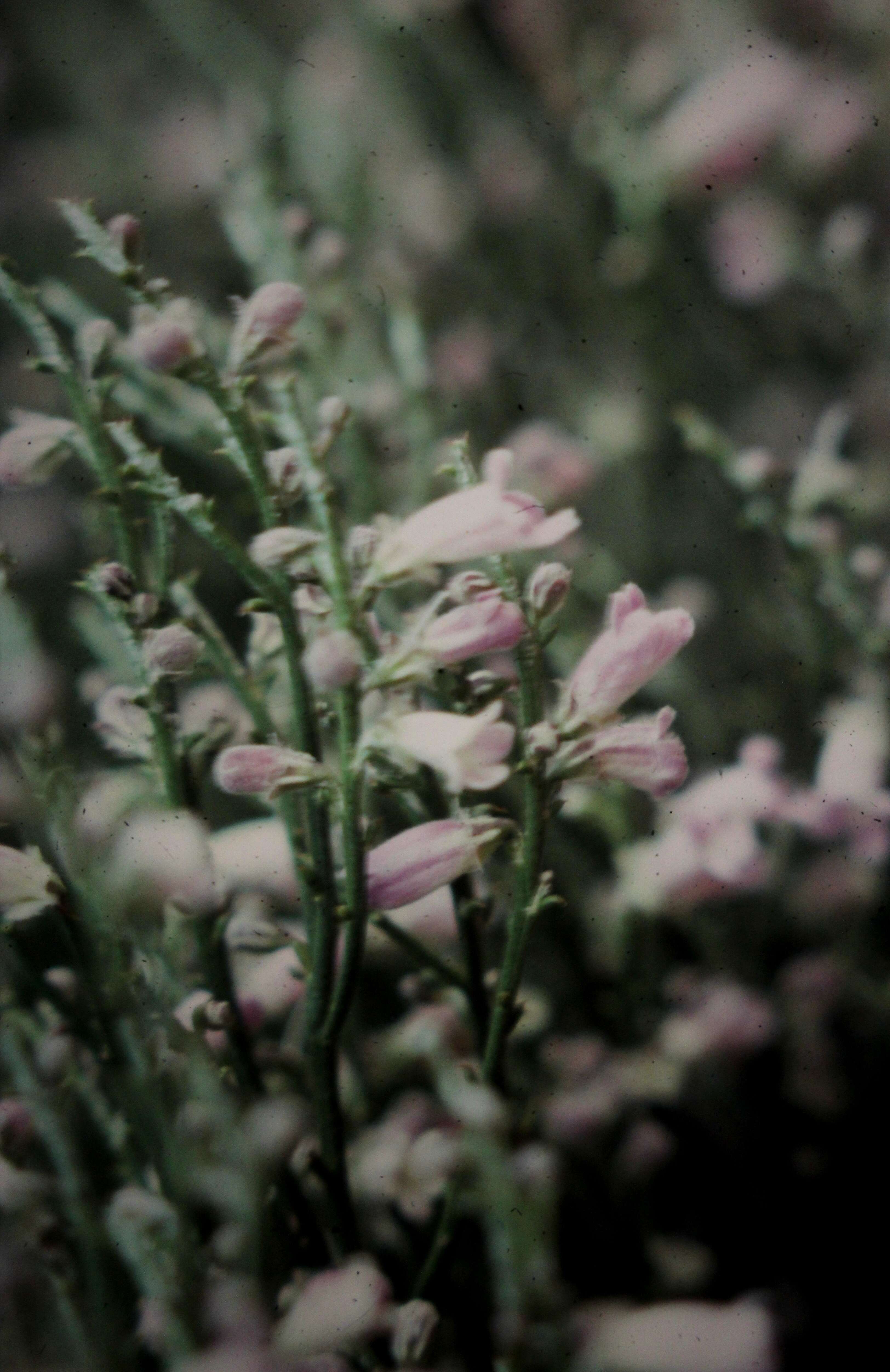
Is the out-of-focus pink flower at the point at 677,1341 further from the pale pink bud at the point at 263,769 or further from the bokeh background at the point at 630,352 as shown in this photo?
the pale pink bud at the point at 263,769

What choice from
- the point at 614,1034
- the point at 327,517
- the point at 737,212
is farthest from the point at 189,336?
the point at 737,212

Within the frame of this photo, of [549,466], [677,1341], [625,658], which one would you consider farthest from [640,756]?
[549,466]

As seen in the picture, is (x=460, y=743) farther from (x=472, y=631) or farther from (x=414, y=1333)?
(x=414, y=1333)

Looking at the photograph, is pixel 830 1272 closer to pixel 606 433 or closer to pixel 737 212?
pixel 606 433

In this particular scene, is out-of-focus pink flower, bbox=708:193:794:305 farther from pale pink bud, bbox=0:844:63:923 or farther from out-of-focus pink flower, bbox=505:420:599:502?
pale pink bud, bbox=0:844:63:923

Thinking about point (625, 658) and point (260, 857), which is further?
point (260, 857)

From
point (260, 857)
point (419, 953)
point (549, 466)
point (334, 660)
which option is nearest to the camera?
point (334, 660)
